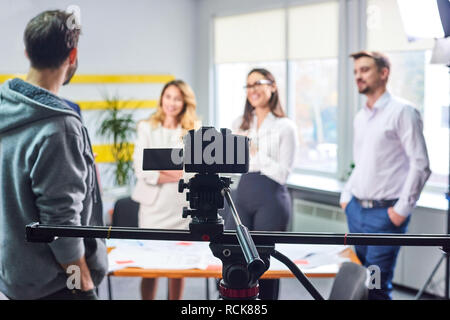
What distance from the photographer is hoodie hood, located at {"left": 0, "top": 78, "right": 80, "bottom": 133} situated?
3.46 feet

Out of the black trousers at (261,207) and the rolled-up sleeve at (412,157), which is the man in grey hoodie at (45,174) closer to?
the black trousers at (261,207)

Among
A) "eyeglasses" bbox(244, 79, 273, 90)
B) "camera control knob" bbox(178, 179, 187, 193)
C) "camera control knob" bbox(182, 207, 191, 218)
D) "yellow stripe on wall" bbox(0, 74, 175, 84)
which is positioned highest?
"yellow stripe on wall" bbox(0, 74, 175, 84)

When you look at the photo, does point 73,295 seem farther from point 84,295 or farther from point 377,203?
point 377,203

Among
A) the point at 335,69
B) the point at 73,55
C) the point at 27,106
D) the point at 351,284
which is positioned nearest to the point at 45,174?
the point at 27,106

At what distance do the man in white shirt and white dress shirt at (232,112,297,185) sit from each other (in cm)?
115

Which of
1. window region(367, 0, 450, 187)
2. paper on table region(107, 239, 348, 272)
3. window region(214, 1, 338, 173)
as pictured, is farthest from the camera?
window region(214, 1, 338, 173)

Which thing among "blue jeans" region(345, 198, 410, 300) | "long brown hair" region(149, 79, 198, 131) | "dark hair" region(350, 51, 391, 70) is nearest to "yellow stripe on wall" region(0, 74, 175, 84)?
"dark hair" region(350, 51, 391, 70)

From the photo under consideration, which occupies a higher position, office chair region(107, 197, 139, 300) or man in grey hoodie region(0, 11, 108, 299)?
man in grey hoodie region(0, 11, 108, 299)

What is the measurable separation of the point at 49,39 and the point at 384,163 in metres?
1.73

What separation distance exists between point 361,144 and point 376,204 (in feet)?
0.90

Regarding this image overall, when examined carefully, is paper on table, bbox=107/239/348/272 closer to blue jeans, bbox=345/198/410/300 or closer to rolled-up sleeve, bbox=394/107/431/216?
blue jeans, bbox=345/198/410/300

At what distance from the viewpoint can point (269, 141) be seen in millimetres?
1010

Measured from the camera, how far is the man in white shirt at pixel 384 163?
7.55ft

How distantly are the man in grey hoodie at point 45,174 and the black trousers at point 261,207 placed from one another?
0.30m
